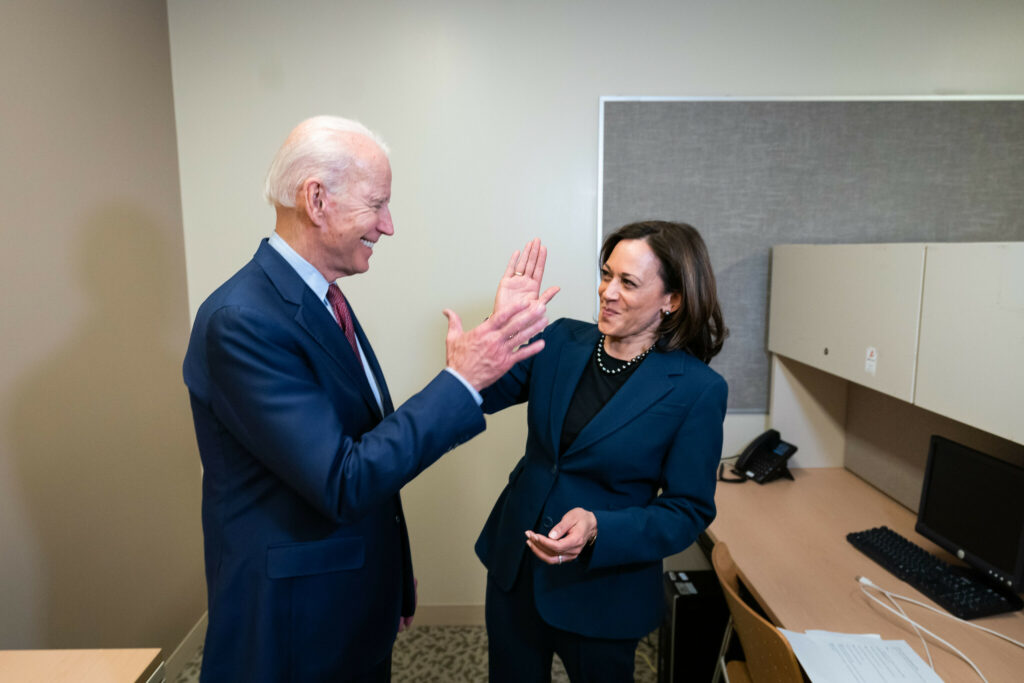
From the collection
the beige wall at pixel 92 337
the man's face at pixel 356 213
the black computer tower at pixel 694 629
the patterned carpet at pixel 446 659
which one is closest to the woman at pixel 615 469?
the man's face at pixel 356 213

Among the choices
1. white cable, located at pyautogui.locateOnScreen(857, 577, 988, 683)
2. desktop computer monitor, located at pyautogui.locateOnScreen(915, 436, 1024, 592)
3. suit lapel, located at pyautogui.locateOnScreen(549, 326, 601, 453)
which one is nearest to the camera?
white cable, located at pyautogui.locateOnScreen(857, 577, 988, 683)

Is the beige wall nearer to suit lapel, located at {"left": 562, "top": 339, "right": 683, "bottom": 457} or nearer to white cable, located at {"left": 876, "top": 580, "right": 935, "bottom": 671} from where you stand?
suit lapel, located at {"left": 562, "top": 339, "right": 683, "bottom": 457}

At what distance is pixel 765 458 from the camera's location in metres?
2.35

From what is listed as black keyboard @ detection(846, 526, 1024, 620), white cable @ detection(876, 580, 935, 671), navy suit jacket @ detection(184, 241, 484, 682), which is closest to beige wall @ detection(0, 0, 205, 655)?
navy suit jacket @ detection(184, 241, 484, 682)

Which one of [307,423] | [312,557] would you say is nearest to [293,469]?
[307,423]

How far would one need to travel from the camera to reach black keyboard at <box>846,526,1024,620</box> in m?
1.45

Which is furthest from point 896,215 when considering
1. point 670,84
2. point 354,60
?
point 354,60

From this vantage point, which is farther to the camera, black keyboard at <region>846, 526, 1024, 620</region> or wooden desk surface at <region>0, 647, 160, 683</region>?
black keyboard at <region>846, 526, 1024, 620</region>

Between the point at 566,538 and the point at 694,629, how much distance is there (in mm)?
1095

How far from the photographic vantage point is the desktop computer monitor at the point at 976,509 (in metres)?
1.47

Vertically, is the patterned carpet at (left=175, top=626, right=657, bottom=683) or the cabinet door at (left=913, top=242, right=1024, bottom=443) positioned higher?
the cabinet door at (left=913, top=242, right=1024, bottom=443)

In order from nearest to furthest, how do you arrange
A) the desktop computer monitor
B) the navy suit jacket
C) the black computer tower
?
the navy suit jacket
the desktop computer monitor
the black computer tower

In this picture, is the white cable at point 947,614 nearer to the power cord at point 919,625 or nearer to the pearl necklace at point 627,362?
the power cord at point 919,625

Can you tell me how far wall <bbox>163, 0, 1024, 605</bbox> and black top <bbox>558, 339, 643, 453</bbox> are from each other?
101cm
